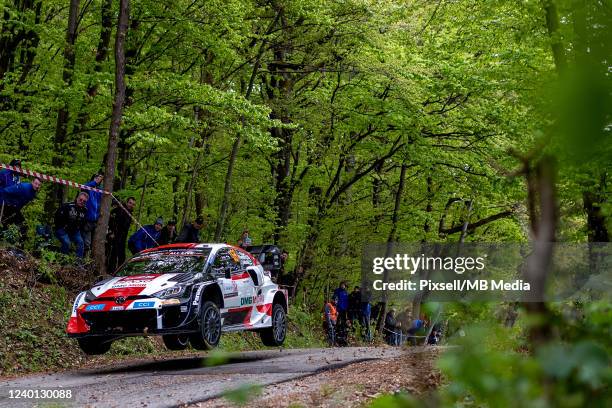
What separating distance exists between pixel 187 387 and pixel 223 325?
3.45 m

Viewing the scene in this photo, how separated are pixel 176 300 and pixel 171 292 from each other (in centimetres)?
19

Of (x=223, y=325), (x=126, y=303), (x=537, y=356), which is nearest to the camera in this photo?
(x=537, y=356)

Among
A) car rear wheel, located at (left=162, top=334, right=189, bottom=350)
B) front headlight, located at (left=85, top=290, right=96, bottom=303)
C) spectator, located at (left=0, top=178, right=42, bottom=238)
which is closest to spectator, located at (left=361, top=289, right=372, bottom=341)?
car rear wheel, located at (left=162, top=334, right=189, bottom=350)

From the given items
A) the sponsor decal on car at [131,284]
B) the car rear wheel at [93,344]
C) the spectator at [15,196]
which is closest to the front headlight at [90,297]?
the sponsor decal on car at [131,284]

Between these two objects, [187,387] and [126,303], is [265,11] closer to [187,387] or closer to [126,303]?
A: [126,303]

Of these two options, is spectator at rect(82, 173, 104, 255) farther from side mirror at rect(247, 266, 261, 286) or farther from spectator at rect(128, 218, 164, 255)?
side mirror at rect(247, 266, 261, 286)

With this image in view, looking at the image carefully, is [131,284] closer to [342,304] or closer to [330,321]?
[330,321]

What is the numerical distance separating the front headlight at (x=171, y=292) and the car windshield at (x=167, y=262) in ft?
2.00

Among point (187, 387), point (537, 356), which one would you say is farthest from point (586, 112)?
point (187, 387)

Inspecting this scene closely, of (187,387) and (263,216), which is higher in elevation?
(263,216)

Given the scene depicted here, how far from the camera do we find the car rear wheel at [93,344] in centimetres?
1353

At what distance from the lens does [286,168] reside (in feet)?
97.4

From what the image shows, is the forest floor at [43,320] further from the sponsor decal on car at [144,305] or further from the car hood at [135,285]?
the sponsor decal on car at [144,305]

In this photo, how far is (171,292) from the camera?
42.5ft
